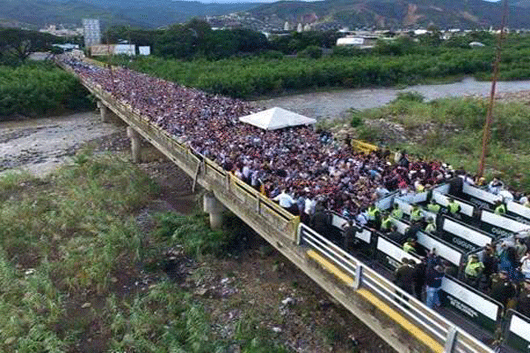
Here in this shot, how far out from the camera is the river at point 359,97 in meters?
48.9

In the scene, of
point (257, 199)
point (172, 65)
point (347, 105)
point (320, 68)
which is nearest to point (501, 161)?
point (257, 199)

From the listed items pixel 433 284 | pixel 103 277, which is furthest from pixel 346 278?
pixel 103 277

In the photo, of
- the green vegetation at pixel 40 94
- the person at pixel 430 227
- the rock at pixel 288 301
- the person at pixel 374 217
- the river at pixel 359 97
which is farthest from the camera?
the river at pixel 359 97

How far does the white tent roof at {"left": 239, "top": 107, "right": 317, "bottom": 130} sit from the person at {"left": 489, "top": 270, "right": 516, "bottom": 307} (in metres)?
12.3

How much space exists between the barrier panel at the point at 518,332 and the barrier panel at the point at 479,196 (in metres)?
5.97

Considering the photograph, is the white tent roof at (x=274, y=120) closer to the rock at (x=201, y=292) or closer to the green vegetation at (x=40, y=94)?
the rock at (x=201, y=292)

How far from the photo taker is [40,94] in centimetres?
4862

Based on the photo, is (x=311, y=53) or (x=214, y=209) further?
(x=311, y=53)

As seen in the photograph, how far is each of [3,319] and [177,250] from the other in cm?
573

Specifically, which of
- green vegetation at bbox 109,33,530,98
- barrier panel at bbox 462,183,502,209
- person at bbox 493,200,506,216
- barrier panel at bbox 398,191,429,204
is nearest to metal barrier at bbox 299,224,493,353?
barrier panel at bbox 398,191,429,204

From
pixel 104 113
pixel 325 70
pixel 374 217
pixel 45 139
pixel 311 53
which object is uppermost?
pixel 311 53

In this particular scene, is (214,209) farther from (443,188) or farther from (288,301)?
(443,188)

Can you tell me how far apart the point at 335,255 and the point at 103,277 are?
8198mm

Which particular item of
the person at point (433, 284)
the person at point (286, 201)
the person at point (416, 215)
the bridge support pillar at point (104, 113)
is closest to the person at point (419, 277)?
the person at point (433, 284)
